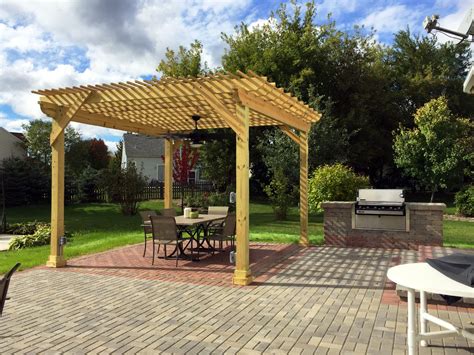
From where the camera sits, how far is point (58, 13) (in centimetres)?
797

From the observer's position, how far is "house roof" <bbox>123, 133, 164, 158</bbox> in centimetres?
3453

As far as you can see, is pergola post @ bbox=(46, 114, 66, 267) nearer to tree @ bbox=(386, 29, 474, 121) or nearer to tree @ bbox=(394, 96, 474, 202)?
tree @ bbox=(394, 96, 474, 202)

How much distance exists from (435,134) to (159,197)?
48.8ft

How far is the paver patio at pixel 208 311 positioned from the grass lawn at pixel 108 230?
1.84 metres

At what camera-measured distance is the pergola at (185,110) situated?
5797 mm

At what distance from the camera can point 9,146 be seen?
2688 cm

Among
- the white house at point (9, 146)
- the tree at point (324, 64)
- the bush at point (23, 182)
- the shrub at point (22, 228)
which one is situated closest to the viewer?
the shrub at point (22, 228)

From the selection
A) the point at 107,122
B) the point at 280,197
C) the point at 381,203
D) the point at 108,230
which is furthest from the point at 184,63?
the point at 381,203

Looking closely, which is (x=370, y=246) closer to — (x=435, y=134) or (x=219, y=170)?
(x=435, y=134)

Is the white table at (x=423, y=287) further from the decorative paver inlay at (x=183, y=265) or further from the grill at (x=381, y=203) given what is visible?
the grill at (x=381, y=203)

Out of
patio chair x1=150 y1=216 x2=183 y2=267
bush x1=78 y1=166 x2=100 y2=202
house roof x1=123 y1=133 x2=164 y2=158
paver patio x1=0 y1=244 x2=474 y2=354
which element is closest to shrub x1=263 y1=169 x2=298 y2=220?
paver patio x1=0 y1=244 x2=474 y2=354

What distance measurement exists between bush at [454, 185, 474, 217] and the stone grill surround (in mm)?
8590


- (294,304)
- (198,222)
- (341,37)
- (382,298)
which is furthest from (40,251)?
(341,37)

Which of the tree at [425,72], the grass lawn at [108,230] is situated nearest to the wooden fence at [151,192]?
the grass lawn at [108,230]
